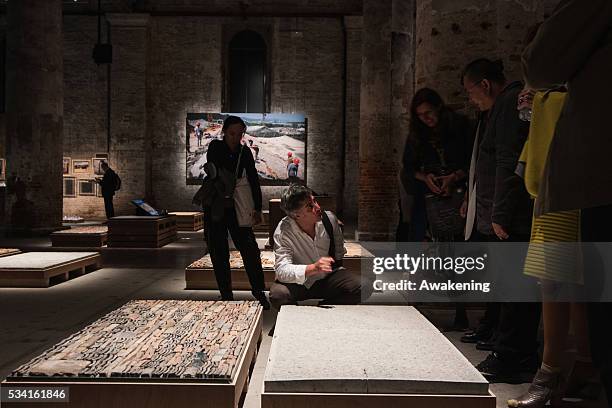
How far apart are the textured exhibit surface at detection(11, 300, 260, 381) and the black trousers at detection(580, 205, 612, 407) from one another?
4.65 ft

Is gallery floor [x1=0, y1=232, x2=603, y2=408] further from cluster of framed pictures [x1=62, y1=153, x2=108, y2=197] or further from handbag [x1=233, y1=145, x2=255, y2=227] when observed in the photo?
cluster of framed pictures [x1=62, y1=153, x2=108, y2=197]

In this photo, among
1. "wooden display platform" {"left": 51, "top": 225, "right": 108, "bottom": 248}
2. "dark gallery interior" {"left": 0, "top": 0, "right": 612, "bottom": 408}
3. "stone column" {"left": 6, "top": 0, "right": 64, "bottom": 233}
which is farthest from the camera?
"stone column" {"left": 6, "top": 0, "right": 64, "bottom": 233}

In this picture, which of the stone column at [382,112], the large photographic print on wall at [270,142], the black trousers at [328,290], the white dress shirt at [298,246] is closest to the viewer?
the white dress shirt at [298,246]

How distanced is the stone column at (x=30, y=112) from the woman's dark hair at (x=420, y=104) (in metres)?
9.65

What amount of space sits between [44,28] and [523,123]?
1124 centimetres

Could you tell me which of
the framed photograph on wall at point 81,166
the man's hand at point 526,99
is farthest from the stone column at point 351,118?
the man's hand at point 526,99

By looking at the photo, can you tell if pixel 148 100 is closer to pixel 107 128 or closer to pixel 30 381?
pixel 107 128

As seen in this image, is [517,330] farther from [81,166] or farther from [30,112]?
[81,166]

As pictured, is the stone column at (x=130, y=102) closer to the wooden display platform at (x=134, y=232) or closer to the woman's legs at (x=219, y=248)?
the wooden display platform at (x=134, y=232)

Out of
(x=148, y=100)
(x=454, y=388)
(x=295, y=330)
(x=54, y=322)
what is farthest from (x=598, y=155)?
(x=148, y=100)

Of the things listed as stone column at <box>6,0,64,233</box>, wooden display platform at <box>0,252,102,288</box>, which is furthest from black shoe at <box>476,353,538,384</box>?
stone column at <box>6,0,64,233</box>

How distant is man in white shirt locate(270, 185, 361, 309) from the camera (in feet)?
13.1

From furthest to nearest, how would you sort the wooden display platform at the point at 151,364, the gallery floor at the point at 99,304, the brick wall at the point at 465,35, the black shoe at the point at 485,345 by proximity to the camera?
the brick wall at the point at 465,35
the black shoe at the point at 485,345
the gallery floor at the point at 99,304
the wooden display platform at the point at 151,364

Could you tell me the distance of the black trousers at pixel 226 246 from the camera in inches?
196
